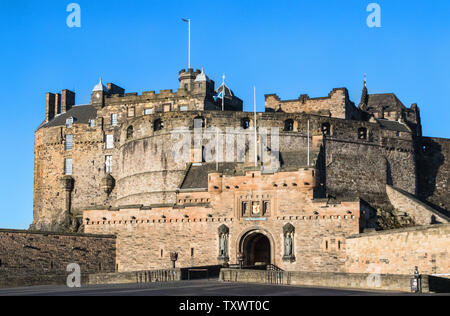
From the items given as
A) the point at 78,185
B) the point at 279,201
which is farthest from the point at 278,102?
the point at 279,201

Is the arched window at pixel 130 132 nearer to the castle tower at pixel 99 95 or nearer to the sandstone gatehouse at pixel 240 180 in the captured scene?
the sandstone gatehouse at pixel 240 180

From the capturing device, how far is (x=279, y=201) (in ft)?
142

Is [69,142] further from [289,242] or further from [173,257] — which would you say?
[289,242]

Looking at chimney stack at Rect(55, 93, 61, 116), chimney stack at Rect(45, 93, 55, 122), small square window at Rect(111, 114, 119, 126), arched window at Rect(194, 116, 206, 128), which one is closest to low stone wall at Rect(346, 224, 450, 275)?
arched window at Rect(194, 116, 206, 128)

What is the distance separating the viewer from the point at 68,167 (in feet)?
213

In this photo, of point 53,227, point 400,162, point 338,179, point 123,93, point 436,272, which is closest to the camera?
point 436,272

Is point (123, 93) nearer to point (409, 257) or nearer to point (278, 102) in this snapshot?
point (278, 102)

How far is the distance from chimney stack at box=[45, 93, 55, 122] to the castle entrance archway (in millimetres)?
32038

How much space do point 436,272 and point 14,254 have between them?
23.0m

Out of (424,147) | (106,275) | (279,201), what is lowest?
(106,275)

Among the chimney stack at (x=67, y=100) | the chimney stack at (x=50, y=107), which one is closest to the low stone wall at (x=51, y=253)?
the chimney stack at (x=50, y=107)

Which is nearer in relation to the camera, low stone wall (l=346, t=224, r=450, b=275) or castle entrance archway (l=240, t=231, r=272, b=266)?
low stone wall (l=346, t=224, r=450, b=275)

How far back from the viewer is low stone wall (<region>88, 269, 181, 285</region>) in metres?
34.6

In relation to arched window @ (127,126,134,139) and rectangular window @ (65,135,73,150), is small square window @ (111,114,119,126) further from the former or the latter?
arched window @ (127,126,134,139)
